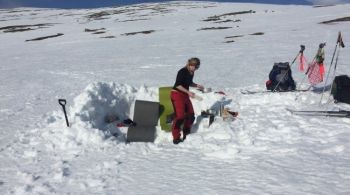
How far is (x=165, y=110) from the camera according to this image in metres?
9.26

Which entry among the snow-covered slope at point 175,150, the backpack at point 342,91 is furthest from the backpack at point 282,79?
the backpack at point 342,91

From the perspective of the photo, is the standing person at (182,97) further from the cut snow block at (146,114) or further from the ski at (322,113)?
the ski at (322,113)

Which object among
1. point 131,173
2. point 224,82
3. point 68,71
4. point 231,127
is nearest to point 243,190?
point 131,173

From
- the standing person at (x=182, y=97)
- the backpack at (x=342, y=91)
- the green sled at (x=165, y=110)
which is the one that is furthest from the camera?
the backpack at (x=342, y=91)

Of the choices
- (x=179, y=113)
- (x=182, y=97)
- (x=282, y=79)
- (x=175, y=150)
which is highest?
(x=182, y=97)

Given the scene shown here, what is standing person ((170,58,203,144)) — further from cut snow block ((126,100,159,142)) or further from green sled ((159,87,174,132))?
cut snow block ((126,100,159,142))

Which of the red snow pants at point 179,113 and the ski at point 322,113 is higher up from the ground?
the red snow pants at point 179,113

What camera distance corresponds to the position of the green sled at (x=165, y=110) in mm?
8992

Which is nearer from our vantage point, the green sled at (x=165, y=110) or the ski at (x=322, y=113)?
the ski at (x=322, y=113)

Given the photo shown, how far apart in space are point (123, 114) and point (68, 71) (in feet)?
37.1

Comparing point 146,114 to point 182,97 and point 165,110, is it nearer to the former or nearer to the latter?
point 165,110

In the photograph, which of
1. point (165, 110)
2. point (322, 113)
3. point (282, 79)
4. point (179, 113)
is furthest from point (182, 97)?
point (282, 79)

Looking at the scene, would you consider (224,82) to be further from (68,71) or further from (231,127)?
(68,71)

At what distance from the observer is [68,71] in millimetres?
20281
